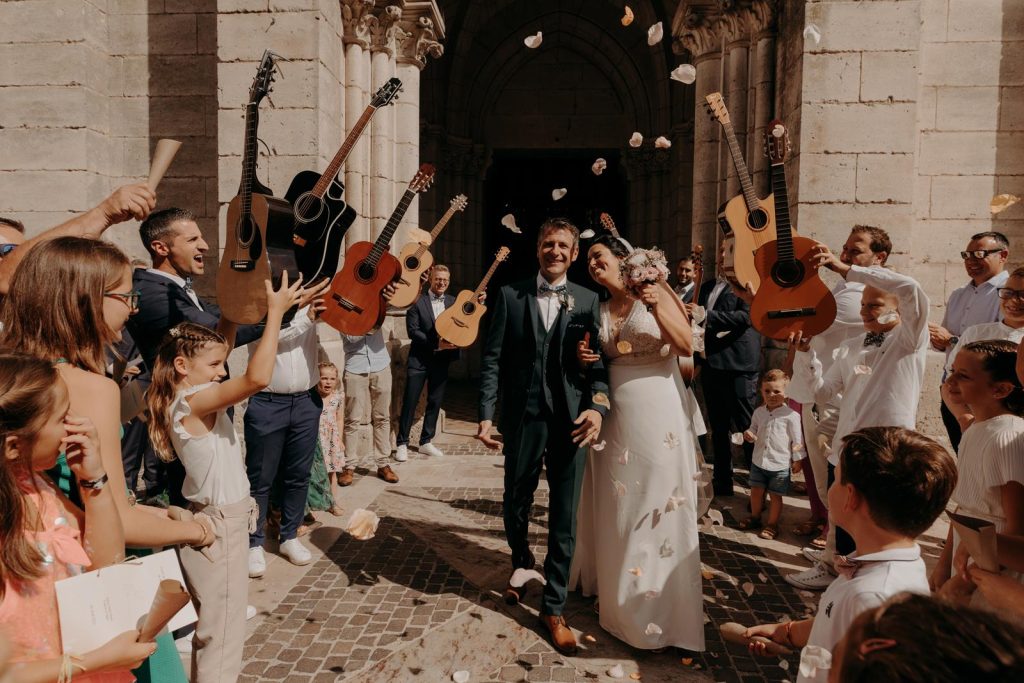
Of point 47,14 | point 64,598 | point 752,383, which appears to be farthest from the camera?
point 47,14

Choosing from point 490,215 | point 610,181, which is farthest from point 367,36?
point 610,181

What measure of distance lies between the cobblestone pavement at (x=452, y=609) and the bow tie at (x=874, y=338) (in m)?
1.52

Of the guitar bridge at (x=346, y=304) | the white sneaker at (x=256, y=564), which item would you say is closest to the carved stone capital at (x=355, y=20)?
the guitar bridge at (x=346, y=304)

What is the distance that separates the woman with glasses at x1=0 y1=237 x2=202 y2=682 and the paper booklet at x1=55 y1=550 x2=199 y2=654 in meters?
0.28

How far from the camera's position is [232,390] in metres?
2.32

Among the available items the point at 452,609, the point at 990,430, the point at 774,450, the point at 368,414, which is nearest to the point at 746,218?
the point at 774,450

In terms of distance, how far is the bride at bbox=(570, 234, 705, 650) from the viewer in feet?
9.84

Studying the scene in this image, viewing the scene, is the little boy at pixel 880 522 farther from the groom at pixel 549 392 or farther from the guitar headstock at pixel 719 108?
the guitar headstock at pixel 719 108

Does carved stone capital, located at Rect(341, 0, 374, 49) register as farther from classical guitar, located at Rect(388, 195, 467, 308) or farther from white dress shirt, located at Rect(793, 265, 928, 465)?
white dress shirt, located at Rect(793, 265, 928, 465)

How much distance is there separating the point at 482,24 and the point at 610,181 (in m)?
4.23

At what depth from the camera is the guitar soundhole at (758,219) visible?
Answer: 393cm

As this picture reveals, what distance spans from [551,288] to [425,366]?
11.8 feet

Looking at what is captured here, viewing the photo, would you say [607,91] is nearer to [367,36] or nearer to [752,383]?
[367,36]

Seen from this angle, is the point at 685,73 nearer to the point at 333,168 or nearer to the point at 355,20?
the point at 333,168
